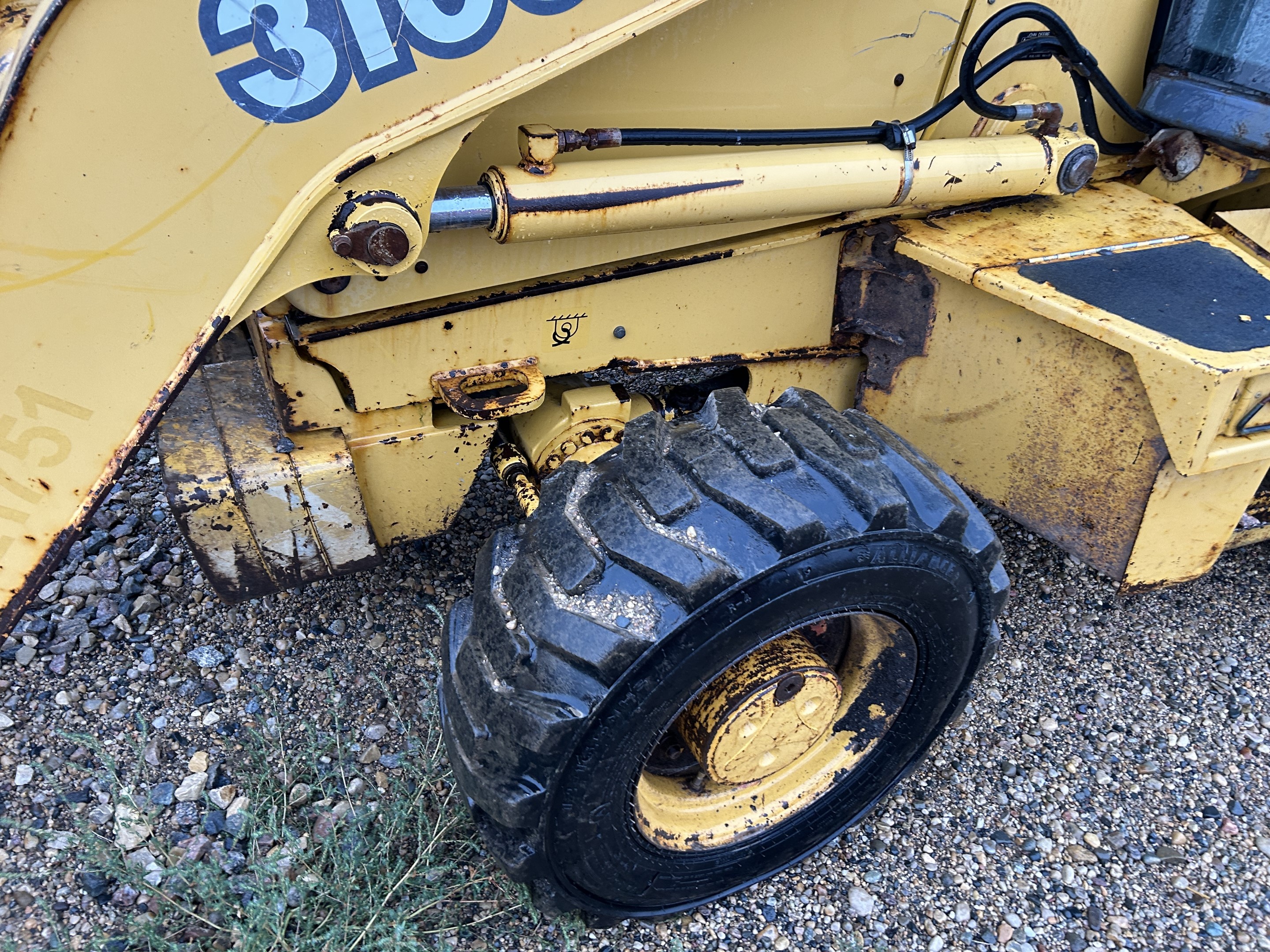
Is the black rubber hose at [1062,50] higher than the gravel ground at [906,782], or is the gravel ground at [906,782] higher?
the black rubber hose at [1062,50]

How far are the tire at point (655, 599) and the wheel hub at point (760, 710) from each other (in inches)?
3.9

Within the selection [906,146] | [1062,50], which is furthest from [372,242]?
[1062,50]

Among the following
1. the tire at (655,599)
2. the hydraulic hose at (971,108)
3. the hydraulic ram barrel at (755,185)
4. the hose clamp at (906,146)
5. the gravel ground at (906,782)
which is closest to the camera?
the tire at (655,599)

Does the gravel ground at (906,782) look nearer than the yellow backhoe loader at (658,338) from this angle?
No

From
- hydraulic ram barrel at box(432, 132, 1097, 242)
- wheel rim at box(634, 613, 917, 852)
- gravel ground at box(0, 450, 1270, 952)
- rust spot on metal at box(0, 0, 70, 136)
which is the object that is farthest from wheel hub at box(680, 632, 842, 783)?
rust spot on metal at box(0, 0, 70, 136)

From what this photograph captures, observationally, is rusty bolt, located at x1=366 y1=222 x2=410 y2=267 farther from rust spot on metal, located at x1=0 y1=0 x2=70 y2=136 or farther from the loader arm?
rust spot on metal, located at x1=0 y1=0 x2=70 y2=136

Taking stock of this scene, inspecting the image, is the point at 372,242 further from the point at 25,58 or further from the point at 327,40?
the point at 25,58

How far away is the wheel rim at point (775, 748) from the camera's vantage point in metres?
1.75

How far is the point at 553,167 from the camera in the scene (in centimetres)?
162

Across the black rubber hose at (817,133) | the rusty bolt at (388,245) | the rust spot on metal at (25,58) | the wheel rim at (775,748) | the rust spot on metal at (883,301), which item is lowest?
the wheel rim at (775,748)

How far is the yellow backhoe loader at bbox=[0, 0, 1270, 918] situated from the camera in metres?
1.37

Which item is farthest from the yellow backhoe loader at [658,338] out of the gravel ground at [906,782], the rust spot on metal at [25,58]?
the gravel ground at [906,782]

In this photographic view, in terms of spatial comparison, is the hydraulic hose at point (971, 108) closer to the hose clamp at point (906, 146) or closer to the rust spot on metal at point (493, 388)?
the hose clamp at point (906, 146)

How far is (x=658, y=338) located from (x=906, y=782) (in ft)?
4.04
